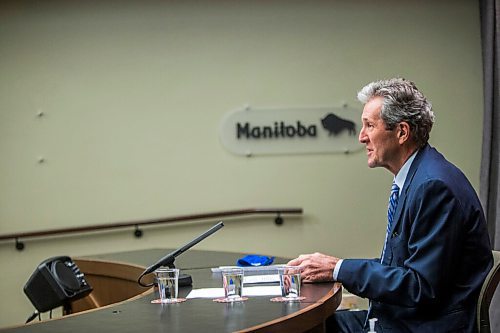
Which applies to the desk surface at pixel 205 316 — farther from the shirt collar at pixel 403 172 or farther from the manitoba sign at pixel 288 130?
the manitoba sign at pixel 288 130

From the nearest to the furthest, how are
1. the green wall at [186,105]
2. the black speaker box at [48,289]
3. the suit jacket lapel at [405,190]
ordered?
the suit jacket lapel at [405,190]
the black speaker box at [48,289]
the green wall at [186,105]

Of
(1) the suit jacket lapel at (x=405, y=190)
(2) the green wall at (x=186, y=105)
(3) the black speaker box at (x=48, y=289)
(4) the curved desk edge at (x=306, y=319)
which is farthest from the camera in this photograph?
(2) the green wall at (x=186, y=105)

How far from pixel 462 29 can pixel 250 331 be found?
12.7 ft

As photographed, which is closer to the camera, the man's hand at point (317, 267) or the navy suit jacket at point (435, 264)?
the navy suit jacket at point (435, 264)

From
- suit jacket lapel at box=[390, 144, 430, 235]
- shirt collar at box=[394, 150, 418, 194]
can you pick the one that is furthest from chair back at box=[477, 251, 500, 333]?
shirt collar at box=[394, 150, 418, 194]

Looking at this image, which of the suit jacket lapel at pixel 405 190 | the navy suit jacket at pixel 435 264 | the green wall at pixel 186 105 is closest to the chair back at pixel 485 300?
the navy suit jacket at pixel 435 264

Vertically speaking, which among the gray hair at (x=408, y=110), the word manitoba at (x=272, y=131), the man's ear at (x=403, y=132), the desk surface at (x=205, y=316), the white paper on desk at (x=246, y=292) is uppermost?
the gray hair at (x=408, y=110)

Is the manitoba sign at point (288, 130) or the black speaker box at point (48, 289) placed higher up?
the manitoba sign at point (288, 130)

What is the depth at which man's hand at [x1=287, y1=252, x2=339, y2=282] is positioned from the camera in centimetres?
271

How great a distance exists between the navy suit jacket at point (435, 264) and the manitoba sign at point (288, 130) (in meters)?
2.78

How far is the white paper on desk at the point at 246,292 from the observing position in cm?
260

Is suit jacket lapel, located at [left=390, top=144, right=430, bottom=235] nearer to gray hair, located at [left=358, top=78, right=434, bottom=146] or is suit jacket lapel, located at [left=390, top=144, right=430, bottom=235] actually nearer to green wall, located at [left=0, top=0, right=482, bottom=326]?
gray hair, located at [left=358, top=78, right=434, bottom=146]

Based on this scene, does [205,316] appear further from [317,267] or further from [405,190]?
[405,190]

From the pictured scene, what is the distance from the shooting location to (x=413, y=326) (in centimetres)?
247
